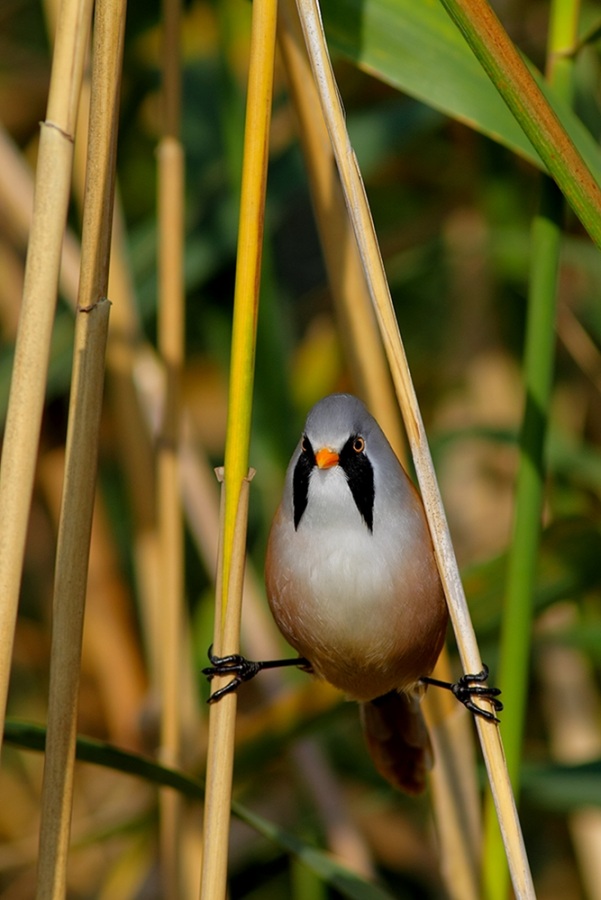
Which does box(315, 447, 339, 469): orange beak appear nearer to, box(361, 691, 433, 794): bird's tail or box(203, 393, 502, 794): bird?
box(203, 393, 502, 794): bird

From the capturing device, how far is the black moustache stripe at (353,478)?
1.34 metres

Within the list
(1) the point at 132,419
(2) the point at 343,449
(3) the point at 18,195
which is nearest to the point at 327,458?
(2) the point at 343,449

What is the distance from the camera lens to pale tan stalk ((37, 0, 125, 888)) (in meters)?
1.15

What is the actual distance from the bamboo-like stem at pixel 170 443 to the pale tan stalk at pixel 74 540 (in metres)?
0.55

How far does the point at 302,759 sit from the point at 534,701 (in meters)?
0.86

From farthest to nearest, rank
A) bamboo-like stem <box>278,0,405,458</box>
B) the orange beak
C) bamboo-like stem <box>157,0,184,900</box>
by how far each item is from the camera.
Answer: bamboo-like stem <box>157,0,184,900</box> < bamboo-like stem <box>278,0,405,458</box> < the orange beak

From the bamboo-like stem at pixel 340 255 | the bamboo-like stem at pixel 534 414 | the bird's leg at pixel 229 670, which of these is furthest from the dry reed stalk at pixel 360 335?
the bird's leg at pixel 229 670

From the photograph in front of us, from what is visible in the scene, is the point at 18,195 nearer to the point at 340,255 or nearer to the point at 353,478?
the point at 340,255

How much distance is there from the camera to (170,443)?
182 cm

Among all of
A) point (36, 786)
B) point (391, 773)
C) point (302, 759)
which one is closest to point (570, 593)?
point (391, 773)

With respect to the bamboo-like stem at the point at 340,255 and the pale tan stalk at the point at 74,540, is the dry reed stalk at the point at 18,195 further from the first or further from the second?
the pale tan stalk at the point at 74,540

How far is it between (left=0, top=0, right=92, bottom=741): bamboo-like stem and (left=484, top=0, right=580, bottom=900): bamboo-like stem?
60cm

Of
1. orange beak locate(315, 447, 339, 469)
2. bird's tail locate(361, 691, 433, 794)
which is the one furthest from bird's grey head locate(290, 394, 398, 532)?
bird's tail locate(361, 691, 433, 794)

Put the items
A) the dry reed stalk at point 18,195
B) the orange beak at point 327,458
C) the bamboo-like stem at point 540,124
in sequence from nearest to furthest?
the bamboo-like stem at point 540,124
the orange beak at point 327,458
the dry reed stalk at point 18,195
